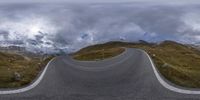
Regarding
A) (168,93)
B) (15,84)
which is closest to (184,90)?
(168,93)

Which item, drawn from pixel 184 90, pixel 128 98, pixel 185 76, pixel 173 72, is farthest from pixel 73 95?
pixel 173 72

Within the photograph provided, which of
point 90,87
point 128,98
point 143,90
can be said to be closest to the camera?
point 128,98

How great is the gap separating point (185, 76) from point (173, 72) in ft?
11.5

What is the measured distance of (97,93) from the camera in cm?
2120

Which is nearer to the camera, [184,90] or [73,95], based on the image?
[73,95]

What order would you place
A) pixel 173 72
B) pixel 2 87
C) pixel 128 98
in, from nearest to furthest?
1. pixel 128 98
2. pixel 2 87
3. pixel 173 72

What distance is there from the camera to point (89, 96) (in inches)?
790

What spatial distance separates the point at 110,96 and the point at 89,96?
98 cm

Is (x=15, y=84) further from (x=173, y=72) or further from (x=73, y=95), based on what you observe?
(x=173, y=72)

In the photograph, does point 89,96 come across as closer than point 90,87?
Yes

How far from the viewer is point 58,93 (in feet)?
70.5

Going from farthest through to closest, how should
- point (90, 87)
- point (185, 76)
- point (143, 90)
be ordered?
1. point (185, 76)
2. point (90, 87)
3. point (143, 90)

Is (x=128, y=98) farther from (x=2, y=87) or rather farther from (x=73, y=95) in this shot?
(x=2, y=87)

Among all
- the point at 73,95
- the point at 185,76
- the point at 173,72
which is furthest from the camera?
the point at 173,72
